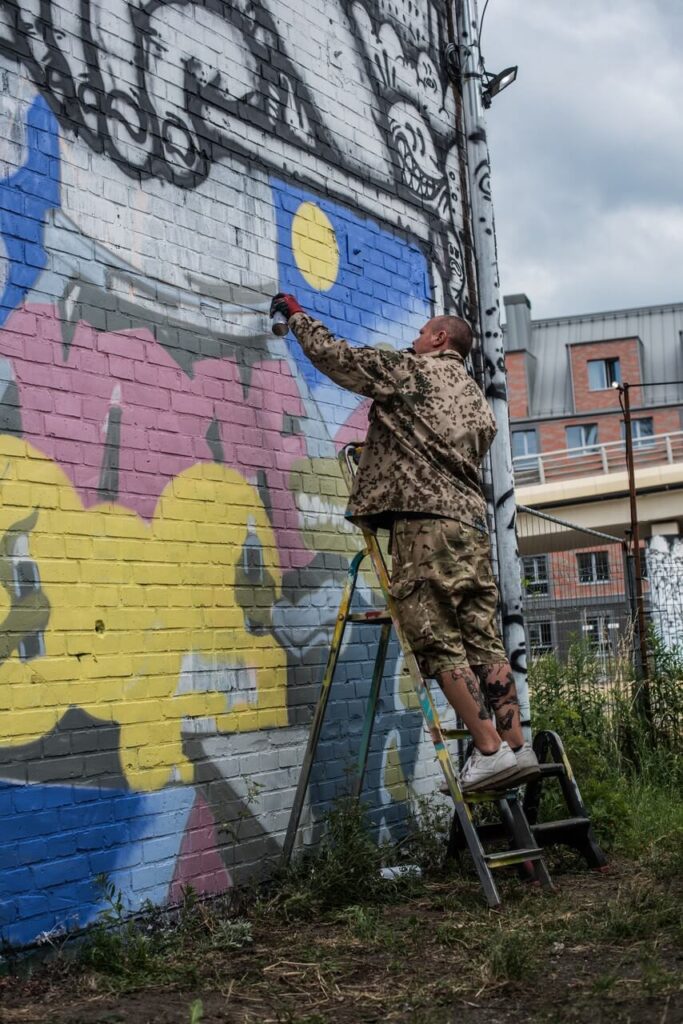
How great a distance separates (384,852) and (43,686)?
74.1 inches

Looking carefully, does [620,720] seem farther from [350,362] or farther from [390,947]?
[390,947]

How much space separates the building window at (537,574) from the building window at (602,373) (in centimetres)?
3242

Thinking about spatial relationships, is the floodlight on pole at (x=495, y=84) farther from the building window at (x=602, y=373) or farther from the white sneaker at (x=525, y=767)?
the building window at (x=602, y=373)

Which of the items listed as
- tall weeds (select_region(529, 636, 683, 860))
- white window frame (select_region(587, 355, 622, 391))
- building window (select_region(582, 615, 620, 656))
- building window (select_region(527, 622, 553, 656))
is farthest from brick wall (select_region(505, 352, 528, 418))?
tall weeds (select_region(529, 636, 683, 860))

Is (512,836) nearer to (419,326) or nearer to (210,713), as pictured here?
(210,713)

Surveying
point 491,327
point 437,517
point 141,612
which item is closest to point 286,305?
point 437,517

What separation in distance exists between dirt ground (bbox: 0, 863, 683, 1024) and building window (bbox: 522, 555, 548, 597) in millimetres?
6202

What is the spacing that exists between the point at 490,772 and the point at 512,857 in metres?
0.37

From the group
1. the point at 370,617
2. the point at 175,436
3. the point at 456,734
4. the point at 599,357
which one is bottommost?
the point at 456,734

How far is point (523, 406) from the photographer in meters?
44.5

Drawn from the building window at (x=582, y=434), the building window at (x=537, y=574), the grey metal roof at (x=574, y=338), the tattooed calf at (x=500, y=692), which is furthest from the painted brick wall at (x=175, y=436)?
the grey metal roof at (x=574, y=338)

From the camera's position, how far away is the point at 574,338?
46.4 m

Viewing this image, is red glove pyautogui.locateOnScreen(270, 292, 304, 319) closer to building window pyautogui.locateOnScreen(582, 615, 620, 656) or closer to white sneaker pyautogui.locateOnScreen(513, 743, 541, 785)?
white sneaker pyautogui.locateOnScreen(513, 743, 541, 785)

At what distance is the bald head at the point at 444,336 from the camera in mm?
5148
